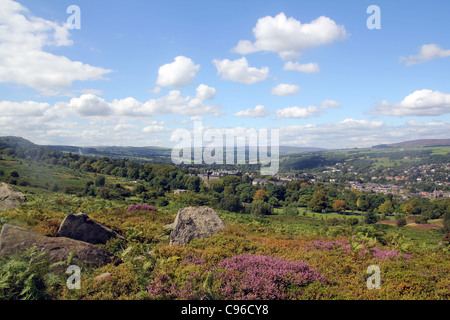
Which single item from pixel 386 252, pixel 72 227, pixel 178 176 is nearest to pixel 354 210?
pixel 178 176

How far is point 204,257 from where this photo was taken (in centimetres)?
767

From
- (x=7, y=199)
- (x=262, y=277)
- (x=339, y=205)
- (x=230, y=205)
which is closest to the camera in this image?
(x=262, y=277)

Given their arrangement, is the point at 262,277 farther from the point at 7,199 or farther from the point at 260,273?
the point at 7,199

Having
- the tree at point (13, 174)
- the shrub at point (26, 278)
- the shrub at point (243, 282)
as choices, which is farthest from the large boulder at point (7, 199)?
the tree at point (13, 174)

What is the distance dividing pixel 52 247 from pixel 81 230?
1.95 meters

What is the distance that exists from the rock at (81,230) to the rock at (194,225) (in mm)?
2742

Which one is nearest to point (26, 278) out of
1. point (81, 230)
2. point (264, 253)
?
point (81, 230)

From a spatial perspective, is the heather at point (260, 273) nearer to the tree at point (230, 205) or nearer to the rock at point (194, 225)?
the rock at point (194, 225)

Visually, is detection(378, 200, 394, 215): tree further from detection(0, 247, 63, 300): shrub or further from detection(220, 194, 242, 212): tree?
detection(0, 247, 63, 300): shrub

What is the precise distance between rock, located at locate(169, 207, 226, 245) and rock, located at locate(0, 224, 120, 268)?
2806 mm

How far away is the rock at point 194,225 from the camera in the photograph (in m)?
10.3

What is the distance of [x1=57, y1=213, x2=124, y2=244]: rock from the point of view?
29.9 ft

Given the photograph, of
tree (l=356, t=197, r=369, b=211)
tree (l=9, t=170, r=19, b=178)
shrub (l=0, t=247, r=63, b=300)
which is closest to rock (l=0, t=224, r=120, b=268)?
shrub (l=0, t=247, r=63, b=300)

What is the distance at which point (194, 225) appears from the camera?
10.8 meters
